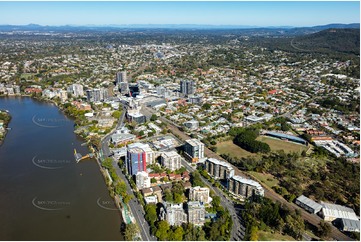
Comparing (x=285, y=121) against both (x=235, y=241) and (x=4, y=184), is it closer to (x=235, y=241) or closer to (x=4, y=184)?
(x=235, y=241)

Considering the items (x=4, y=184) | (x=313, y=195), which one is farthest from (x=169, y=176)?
(x=4, y=184)

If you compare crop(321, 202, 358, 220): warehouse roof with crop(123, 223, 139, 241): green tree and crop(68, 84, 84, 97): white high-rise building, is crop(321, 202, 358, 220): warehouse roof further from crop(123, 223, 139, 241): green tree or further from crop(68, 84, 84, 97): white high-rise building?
crop(68, 84, 84, 97): white high-rise building

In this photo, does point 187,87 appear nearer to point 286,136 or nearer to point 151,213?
point 286,136

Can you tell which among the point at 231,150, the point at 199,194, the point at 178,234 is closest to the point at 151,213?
the point at 178,234

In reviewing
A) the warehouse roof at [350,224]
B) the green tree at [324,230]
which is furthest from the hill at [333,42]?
the green tree at [324,230]

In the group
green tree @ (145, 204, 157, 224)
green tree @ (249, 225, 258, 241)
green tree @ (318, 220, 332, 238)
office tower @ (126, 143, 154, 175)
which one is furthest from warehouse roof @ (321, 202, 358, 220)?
office tower @ (126, 143, 154, 175)

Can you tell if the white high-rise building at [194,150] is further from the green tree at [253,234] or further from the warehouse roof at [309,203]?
the green tree at [253,234]
